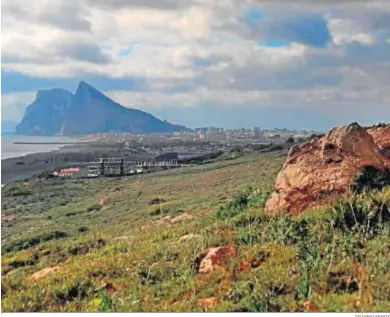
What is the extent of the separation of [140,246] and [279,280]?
6.46ft

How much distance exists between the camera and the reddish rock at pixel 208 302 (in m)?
4.09

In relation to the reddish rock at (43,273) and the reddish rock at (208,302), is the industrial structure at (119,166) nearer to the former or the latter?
the reddish rock at (43,273)

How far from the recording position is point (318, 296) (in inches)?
157

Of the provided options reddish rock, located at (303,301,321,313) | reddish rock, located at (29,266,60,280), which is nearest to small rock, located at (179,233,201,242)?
reddish rock, located at (29,266,60,280)

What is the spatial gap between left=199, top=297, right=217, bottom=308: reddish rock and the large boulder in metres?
1.66

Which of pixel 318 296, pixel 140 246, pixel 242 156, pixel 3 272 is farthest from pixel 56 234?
pixel 242 156

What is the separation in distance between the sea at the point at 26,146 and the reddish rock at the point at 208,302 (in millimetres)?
15381

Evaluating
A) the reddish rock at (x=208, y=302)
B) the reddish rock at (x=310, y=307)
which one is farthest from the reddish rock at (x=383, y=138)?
the reddish rock at (x=208, y=302)

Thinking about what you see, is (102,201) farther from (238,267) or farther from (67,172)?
(238,267)

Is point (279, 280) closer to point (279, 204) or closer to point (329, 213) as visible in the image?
point (329, 213)

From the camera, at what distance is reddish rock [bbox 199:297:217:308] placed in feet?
13.4

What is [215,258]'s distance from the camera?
4.82 meters

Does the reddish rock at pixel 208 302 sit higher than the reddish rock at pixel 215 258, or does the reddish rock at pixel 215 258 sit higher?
the reddish rock at pixel 215 258

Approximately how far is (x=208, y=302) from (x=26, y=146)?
72.7ft
